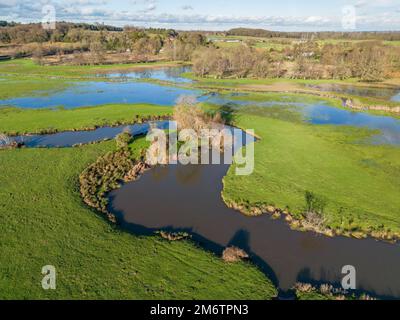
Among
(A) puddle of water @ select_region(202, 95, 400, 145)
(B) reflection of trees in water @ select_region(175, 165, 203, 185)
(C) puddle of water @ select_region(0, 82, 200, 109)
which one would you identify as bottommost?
(B) reflection of trees in water @ select_region(175, 165, 203, 185)

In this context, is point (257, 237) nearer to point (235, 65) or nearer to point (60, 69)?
point (235, 65)

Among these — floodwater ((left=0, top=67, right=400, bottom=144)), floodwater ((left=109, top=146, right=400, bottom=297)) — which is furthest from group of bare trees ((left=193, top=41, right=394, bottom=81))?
floodwater ((left=109, top=146, right=400, bottom=297))

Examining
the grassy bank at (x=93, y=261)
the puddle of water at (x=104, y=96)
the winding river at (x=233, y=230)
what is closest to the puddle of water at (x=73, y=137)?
the winding river at (x=233, y=230)

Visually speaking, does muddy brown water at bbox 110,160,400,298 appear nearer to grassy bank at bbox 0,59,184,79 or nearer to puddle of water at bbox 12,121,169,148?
puddle of water at bbox 12,121,169,148

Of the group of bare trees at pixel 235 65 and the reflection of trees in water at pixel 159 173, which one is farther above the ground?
the group of bare trees at pixel 235 65

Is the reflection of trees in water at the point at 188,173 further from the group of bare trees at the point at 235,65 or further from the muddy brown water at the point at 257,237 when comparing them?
the group of bare trees at the point at 235,65
